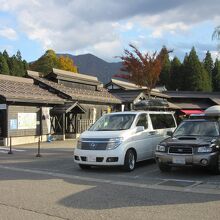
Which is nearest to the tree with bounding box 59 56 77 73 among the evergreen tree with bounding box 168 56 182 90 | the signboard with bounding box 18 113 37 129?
the evergreen tree with bounding box 168 56 182 90

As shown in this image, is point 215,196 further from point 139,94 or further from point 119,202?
point 139,94

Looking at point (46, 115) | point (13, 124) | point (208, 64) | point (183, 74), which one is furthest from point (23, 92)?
point (208, 64)

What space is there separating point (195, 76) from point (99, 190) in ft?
213

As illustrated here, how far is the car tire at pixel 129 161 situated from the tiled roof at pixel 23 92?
12881 mm

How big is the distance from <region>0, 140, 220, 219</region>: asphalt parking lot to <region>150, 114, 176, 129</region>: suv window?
1.53 m

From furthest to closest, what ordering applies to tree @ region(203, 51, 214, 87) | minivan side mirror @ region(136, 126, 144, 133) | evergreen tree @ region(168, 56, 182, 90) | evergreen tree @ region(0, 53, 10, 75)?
tree @ region(203, 51, 214, 87) < evergreen tree @ region(168, 56, 182, 90) < evergreen tree @ region(0, 53, 10, 75) < minivan side mirror @ region(136, 126, 144, 133)

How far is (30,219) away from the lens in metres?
7.24

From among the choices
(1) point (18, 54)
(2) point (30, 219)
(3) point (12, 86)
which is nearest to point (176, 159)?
(2) point (30, 219)

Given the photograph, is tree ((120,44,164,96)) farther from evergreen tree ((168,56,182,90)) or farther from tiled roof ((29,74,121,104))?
evergreen tree ((168,56,182,90))

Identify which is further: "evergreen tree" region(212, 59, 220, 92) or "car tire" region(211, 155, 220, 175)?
"evergreen tree" region(212, 59, 220, 92)

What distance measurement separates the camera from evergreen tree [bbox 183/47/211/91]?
71.9m

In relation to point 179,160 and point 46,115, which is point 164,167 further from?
point 46,115

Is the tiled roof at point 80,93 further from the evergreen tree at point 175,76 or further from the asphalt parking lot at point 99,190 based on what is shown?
the evergreen tree at point 175,76

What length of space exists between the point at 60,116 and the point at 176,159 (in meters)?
19.0
